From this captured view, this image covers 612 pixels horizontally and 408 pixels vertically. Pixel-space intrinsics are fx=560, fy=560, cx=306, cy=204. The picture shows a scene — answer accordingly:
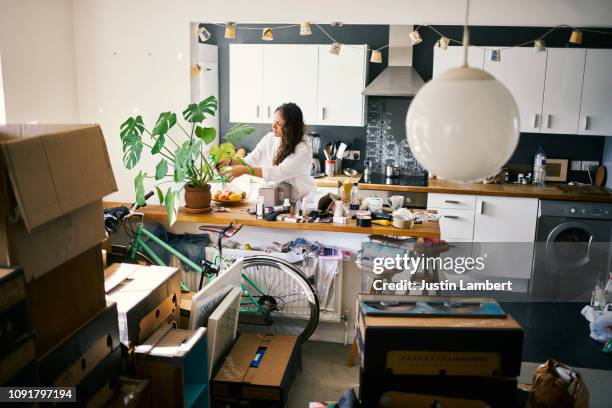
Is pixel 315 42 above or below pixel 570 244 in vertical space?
above

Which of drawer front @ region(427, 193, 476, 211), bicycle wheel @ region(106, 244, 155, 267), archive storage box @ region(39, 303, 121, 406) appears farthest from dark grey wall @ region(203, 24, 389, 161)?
archive storage box @ region(39, 303, 121, 406)

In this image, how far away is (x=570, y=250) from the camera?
198 inches

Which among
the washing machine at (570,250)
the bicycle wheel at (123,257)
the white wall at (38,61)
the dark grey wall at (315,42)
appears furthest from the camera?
the dark grey wall at (315,42)

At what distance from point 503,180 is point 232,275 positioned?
3501 millimetres

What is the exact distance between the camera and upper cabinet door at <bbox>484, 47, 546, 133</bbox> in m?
5.07

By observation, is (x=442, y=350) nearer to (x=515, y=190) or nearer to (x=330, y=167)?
(x=515, y=190)

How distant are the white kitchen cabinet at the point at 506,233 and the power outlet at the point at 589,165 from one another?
89 cm

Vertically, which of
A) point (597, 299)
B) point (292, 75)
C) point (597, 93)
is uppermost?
point (292, 75)

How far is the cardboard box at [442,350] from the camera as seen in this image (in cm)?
157

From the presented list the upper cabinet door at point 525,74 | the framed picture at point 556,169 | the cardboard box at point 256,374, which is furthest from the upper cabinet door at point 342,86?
the cardboard box at point 256,374

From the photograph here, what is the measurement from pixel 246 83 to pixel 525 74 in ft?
8.72

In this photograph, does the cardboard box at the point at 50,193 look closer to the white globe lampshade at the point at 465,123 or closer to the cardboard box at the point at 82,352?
the cardboard box at the point at 82,352

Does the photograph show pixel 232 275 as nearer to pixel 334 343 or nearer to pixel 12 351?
pixel 334 343

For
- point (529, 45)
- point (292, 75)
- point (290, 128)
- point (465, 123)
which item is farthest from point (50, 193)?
point (529, 45)
